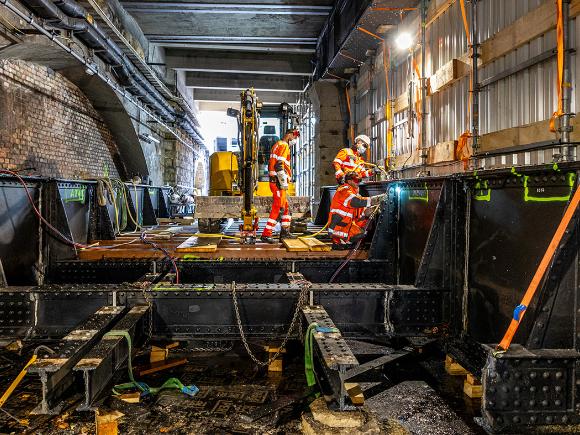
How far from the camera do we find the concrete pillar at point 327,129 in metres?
14.9

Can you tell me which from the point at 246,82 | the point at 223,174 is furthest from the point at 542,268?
the point at 246,82

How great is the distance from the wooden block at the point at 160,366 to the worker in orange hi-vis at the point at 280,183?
128 inches

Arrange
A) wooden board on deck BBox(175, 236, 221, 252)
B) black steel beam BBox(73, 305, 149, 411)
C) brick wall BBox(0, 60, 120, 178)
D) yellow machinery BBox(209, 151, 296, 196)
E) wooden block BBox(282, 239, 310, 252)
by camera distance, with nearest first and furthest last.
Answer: black steel beam BBox(73, 305, 149, 411) < wooden board on deck BBox(175, 236, 221, 252) < wooden block BBox(282, 239, 310, 252) < brick wall BBox(0, 60, 120, 178) < yellow machinery BBox(209, 151, 296, 196)

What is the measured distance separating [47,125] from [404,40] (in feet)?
28.2

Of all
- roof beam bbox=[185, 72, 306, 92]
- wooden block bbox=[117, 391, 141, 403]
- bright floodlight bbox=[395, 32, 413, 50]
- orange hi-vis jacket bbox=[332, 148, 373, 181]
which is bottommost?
wooden block bbox=[117, 391, 141, 403]

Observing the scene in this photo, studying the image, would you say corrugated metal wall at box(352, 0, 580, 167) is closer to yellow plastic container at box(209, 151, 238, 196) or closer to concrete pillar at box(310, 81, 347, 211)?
concrete pillar at box(310, 81, 347, 211)

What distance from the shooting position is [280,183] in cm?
806

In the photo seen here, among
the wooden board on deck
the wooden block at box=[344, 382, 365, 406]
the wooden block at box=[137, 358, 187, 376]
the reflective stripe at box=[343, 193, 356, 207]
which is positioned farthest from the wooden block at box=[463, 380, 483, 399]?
the reflective stripe at box=[343, 193, 356, 207]

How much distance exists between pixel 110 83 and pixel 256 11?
4.74 metres

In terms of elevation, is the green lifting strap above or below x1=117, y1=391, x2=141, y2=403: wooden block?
below

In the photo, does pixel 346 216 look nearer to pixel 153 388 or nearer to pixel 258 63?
pixel 153 388

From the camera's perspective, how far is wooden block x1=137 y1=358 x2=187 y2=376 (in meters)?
4.61

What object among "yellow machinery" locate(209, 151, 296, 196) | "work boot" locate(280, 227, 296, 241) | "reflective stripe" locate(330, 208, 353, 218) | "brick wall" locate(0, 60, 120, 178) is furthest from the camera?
"yellow machinery" locate(209, 151, 296, 196)

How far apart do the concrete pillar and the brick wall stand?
7037 mm
